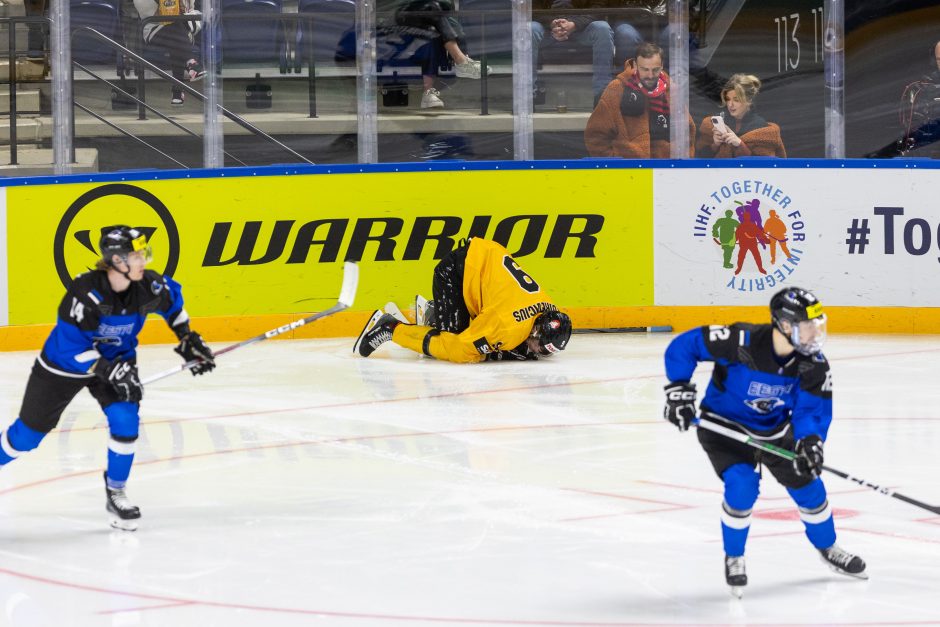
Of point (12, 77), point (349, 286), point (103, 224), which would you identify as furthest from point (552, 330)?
point (12, 77)

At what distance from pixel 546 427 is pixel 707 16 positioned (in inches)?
147

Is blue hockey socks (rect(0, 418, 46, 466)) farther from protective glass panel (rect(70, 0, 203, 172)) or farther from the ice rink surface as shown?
protective glass panel (rect(70, 0, 203, 172))

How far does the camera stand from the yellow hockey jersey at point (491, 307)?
8625mm

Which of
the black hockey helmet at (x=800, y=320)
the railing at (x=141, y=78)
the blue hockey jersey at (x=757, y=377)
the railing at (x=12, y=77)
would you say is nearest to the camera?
the black hockey helmet at (x=800, y=320)

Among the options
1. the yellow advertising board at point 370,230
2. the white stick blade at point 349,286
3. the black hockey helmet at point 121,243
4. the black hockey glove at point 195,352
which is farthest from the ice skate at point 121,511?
the yellow advertising board at point 370,230

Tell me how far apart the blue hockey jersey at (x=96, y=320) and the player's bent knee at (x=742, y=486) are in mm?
2145

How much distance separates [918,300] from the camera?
9516 mm

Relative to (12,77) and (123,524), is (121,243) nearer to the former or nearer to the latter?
(123,524)

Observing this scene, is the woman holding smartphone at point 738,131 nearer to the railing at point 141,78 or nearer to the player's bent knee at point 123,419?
the railing at point 141,78

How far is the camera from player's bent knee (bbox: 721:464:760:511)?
451cm

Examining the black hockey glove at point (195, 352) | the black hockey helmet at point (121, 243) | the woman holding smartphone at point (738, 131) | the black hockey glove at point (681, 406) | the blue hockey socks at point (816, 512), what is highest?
the woman holding smartphone at point (738, 131)

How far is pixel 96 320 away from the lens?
17.3 feet

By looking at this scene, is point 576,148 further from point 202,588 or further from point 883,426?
point 202,588

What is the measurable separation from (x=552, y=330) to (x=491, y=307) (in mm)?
370
